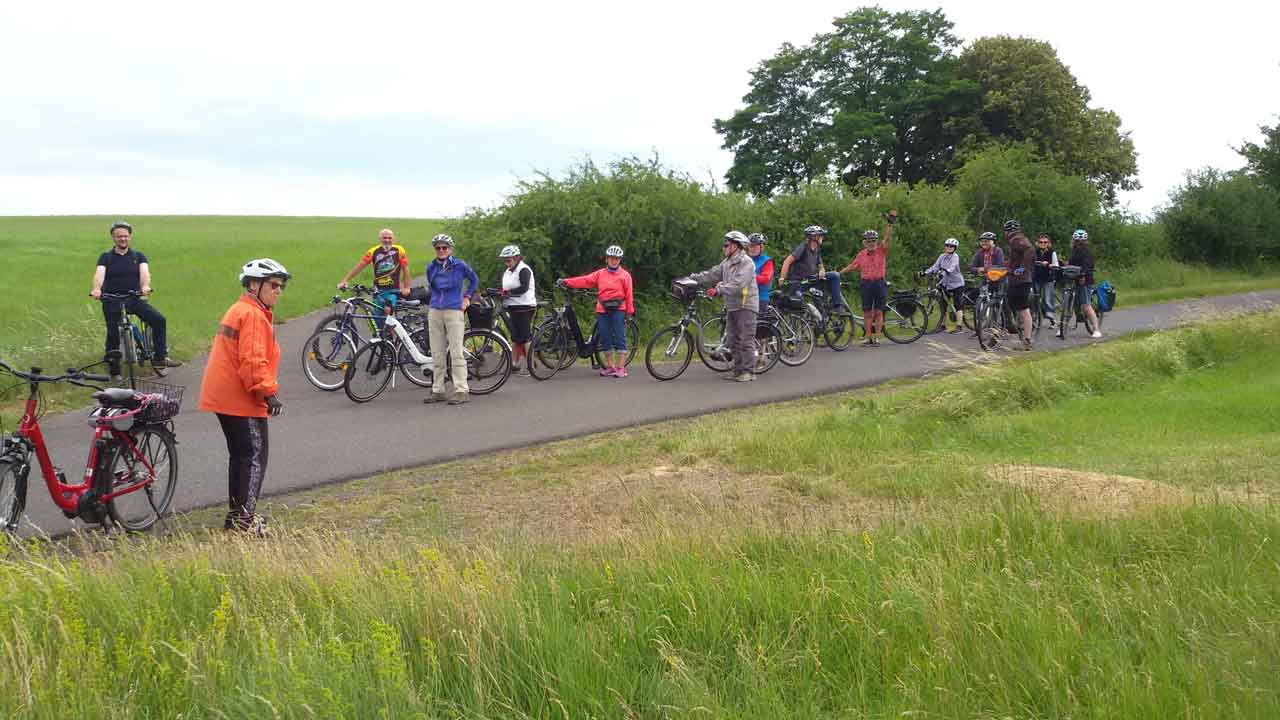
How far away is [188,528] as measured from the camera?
765 cm

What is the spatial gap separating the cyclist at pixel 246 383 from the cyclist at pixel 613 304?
318 inches

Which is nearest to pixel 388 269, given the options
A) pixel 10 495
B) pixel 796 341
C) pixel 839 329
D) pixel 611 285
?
pixel 611 285

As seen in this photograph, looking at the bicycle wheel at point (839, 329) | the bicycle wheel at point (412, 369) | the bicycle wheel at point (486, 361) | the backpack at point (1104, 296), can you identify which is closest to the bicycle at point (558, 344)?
the bicycle wheel at point (486, 361)

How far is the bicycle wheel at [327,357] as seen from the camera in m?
14.3

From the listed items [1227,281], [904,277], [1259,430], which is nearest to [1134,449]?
[1259,430]

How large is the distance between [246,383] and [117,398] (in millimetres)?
889

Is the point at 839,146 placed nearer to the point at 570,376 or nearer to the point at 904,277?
the point at 904,277

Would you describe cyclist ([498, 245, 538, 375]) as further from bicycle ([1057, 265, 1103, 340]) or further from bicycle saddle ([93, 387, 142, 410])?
bicycle ([1057, 265, 1103, 340])

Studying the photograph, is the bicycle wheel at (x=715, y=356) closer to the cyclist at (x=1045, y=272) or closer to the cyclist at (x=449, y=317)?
the cyclist at (x=449, y=317)

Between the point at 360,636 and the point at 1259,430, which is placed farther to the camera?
the point at 1259,430

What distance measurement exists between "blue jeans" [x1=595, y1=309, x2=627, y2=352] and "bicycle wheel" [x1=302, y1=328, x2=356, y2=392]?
3.67 metres

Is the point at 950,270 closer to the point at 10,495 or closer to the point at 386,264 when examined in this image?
the point at 386,264

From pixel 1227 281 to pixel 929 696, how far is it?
3922 centimetres

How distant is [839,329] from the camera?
1908cm
